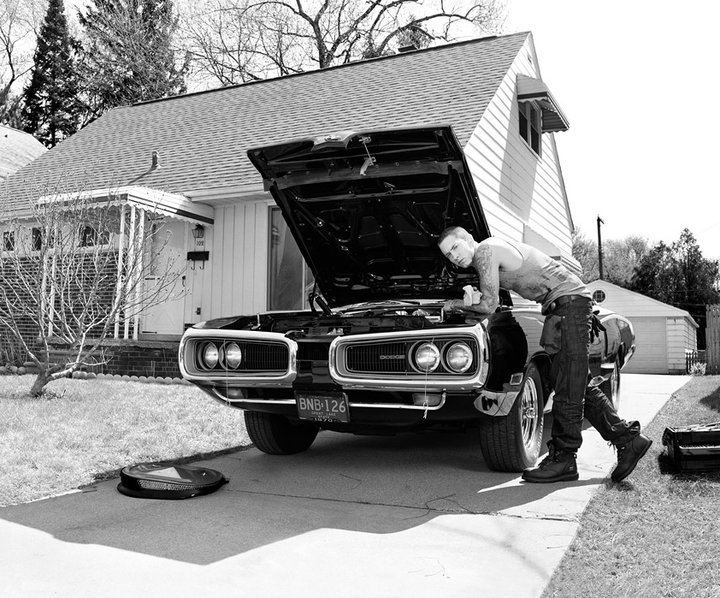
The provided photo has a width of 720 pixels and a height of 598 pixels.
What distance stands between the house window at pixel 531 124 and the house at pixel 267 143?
0.9 inches

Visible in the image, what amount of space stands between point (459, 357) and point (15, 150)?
22179mm

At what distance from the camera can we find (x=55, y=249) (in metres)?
8.14

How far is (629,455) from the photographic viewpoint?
13.9 ft

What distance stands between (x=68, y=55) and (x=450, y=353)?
3820cm

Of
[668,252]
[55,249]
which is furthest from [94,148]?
[668,252]

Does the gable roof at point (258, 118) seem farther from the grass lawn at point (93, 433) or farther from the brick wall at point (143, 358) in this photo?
the grass lawn at point (93, 433)

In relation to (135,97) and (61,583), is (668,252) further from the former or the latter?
(61,583)

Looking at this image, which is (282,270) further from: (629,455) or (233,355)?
(629,455)

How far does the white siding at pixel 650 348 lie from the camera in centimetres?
2317

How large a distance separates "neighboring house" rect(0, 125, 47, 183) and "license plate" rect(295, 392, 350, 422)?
18.4m

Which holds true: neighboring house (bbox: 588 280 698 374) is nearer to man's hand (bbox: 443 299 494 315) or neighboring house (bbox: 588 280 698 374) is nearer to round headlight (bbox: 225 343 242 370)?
man's hand (bbox: 443 299 494 315)

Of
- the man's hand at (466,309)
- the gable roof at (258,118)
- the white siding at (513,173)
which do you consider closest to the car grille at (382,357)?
the man's hand at (466,309)

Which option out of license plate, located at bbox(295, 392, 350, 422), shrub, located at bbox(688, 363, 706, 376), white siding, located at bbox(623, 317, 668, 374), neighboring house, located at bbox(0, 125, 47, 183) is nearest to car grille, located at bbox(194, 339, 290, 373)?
license plate, located at bbox(295, 392, 350, 422)

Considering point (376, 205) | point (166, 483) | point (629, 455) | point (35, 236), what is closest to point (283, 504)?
point (166, 483)
